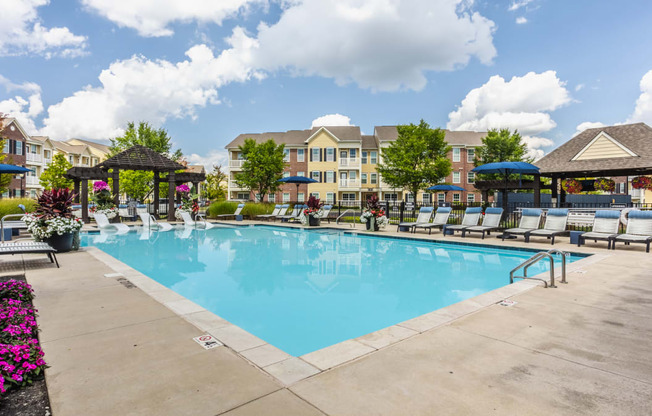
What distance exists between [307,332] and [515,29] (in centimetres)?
1540

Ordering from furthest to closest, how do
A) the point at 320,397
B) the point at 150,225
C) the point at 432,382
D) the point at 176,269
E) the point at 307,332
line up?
1. the point at 150,225
2. the point at 176,269
3. the point at 307,332
4. the point at 432,382
5. the point at 320,397

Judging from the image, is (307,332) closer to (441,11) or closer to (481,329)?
(481,329)

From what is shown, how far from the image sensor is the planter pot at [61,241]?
9.20m

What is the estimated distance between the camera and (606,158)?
1792 centimetres

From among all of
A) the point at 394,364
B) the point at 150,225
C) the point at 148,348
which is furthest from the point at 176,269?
the point at 150,225

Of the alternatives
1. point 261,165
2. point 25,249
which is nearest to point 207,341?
point 25,249

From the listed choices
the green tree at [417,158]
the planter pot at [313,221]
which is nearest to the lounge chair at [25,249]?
the planter pot at [313,221]

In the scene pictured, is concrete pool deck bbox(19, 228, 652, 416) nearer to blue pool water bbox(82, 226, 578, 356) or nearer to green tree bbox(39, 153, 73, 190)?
blue pool water bbox(82, 226, 578, 356)

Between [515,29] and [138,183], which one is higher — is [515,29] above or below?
above

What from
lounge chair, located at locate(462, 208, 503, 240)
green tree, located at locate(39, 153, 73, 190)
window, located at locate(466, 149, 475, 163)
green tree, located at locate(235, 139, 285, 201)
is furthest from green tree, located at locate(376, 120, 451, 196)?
green tree, located at locate(39, 153, 73, 190)

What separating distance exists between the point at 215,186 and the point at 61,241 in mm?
49299

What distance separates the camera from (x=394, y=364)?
2.99 m

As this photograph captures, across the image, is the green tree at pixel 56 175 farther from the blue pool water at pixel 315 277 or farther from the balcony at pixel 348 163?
the balcony at pixel 348 163

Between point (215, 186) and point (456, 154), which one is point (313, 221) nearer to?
point (456, 154)
